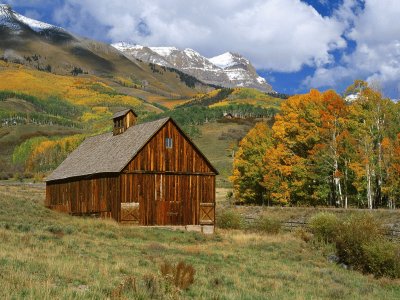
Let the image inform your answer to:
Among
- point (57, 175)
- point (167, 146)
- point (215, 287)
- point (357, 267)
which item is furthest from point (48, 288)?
point (57, 175)

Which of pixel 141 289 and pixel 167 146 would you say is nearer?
pixel 141 289

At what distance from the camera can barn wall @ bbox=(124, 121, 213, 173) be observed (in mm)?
39875

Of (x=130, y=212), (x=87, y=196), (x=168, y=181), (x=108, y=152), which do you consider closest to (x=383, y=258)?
(x=168, y=181)

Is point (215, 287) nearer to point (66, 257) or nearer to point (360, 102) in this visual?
point (66, 257)

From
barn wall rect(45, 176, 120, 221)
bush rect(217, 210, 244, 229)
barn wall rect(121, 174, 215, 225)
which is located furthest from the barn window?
bush rect(217, 210, 244, 229)

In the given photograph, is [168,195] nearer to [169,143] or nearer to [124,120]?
[169,143]

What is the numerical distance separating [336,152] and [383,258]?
981 inches

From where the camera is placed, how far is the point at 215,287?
643 inches

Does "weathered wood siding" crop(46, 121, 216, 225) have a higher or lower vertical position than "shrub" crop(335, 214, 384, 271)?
higher

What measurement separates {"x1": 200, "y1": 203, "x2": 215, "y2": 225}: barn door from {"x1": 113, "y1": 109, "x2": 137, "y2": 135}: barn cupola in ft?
37.1

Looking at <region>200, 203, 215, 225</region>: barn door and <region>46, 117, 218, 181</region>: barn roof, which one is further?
<region>200, 203, 215, 225</region>: barn door

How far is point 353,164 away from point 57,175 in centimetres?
2954

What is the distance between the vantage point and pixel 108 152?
44.4m

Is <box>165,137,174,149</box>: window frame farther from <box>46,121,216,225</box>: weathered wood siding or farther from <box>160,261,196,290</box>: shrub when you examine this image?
<box>160,261,196,290</box>: shrub
